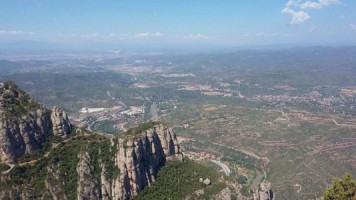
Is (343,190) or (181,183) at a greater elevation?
(343,190)

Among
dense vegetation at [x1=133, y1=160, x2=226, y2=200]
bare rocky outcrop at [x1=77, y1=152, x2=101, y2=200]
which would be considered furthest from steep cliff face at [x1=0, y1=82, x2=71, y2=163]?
dense vegetation at [x1=133, y1=160, x2=226, y2=200]

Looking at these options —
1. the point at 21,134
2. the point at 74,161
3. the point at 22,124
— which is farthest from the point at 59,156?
the point at 22,124

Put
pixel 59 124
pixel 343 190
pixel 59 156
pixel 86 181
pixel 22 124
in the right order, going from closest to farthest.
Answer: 1. pixel 343 190
2. pixel 86 181
3. pixel 22 124
4. pixel 59 156
5. pixel 59 124

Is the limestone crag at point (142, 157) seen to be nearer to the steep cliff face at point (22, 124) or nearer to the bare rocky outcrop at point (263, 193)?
the steep cliff face at point (22, 124)

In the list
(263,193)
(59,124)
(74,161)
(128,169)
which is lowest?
(263,193)

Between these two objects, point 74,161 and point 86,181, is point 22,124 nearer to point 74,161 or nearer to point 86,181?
point 74,161

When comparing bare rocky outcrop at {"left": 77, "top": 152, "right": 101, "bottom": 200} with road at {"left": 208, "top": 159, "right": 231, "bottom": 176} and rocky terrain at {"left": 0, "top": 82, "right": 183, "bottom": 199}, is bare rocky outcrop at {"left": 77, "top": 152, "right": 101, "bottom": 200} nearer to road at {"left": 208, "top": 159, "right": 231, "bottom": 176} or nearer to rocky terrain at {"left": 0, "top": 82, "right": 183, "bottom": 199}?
rocky terrain at {"left": 0, "top": 82, "right": 183, "bottom": 199}

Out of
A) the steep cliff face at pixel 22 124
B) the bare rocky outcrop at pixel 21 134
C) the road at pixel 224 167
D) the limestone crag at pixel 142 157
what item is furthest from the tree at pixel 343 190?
the road at pixel 224 167

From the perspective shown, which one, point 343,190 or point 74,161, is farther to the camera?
point 74,161
